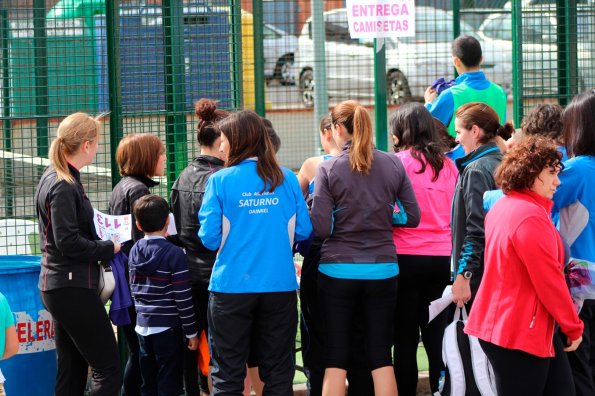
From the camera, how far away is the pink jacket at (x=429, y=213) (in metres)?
5.56

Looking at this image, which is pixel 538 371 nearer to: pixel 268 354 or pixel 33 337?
pixel 268 354

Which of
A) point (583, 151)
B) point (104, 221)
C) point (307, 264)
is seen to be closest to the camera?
point (583, 151)

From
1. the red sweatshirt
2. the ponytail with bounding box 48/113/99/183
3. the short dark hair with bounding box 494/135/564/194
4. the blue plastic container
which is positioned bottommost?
the blue plastic container

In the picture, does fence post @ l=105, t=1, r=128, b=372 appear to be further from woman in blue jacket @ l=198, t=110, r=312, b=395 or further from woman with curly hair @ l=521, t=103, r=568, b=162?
woman with curly hair @ l=521, t=103, r=568, b=162

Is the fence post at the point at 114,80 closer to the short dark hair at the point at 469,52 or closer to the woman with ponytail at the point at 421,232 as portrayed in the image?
the woman with ponytail at the point at 421,232

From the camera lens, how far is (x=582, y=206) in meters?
4.90

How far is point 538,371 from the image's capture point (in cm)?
432

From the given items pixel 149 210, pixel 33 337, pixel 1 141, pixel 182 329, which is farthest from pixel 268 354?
pixel 1 141

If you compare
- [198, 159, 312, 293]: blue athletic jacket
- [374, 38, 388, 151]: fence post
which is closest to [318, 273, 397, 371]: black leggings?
[198, 159, 312, 293]: blue athletic jacket

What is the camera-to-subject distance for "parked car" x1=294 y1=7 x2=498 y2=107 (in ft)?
31.8

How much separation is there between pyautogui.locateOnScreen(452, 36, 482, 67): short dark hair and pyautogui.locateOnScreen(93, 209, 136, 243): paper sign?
2782 mm

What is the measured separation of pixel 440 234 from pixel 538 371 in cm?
141

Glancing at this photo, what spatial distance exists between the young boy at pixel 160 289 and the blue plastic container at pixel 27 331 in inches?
22.0

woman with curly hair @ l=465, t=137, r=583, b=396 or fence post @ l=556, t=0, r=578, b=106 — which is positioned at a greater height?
fence post @ l=556, t=0, r=578, b=106
